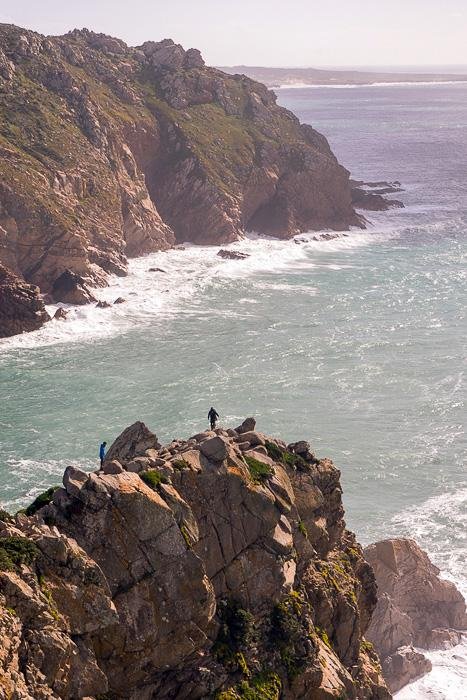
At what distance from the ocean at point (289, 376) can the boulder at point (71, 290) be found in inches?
88.5

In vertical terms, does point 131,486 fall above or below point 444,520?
above

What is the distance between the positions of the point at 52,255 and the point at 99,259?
9.73 meters

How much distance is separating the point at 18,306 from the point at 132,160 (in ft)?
174

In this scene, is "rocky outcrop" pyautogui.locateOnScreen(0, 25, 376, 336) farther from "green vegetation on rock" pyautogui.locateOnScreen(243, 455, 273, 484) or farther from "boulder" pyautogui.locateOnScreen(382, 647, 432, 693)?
"green vegetation on rock" pyautogui.locateOnScreen(243, 455, 273, 484)

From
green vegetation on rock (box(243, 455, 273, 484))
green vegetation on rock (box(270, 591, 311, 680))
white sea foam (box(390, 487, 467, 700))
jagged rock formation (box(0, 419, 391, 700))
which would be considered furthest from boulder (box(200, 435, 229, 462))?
white sea foam (box(390, 487, 467, 700))

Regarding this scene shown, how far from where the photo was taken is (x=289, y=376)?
99062 mm

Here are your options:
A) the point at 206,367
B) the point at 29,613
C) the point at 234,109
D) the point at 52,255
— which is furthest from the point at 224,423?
the point at 234,109

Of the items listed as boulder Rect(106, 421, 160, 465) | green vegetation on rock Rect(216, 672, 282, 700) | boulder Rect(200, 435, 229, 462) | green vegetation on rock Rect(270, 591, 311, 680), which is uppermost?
boulder Rect(200, 435, 229, 462)

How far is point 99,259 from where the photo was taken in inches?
5212

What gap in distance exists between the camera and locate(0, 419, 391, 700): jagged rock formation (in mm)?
30344

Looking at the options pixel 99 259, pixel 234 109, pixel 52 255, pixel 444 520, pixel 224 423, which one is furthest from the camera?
pixel 234 109

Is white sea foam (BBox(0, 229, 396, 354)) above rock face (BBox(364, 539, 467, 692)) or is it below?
above

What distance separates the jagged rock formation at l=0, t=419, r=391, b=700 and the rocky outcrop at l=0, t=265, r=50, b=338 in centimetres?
7273

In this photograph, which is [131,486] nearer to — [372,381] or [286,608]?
[286,608]
